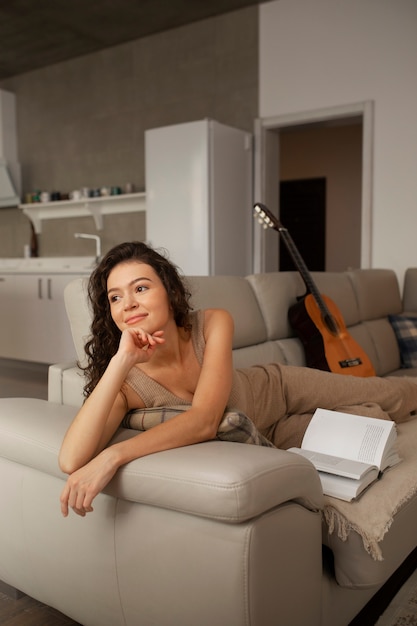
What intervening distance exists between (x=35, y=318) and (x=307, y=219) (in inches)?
144

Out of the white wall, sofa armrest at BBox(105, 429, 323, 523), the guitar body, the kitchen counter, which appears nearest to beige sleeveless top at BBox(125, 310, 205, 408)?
sofa armrest at BBox(105, 429, 323, 523)

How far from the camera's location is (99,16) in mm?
4758

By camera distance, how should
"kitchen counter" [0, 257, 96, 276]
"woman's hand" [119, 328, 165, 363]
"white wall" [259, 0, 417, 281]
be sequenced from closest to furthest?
"woman's hand" [119, 328, 165, 363]
"white wall" [259, 0, 417, 281]
"kitchen counter" [0, 257, 96, 276]

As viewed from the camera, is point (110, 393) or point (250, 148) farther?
point (250, 148)

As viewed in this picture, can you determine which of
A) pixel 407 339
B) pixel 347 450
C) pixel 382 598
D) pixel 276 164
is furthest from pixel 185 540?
pixel 276 164

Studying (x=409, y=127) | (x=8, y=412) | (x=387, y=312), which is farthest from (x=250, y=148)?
(x=8, y=412)

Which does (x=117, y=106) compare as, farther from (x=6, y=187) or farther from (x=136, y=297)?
(x=136, y=297)

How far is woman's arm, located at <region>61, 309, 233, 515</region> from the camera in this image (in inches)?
44.0

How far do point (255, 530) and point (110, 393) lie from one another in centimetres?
40

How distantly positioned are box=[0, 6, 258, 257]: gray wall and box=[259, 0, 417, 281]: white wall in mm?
376

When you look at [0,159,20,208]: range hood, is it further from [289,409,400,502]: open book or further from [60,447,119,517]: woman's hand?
[60,447,119,517]: woman's hand

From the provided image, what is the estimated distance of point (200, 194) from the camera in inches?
170

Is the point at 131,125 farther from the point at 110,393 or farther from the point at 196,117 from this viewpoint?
the point at 110,393

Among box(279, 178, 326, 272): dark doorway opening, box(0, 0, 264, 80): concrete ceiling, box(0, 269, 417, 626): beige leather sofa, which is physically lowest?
box(0, 269, 417, 626): beige leather sofa
